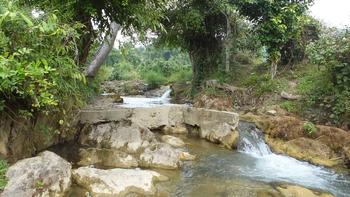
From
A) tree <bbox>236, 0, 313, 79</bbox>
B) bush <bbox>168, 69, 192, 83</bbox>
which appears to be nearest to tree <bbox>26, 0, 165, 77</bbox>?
tree <bbox>236, 0, 313, 79</bbox>

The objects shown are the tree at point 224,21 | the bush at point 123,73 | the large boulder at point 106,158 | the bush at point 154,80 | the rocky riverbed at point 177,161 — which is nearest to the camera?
the rocky riverbed at point 177,161

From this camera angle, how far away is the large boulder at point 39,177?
3.96m

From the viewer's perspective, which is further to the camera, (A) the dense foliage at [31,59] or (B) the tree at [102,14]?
(B) the tree at [102,14]

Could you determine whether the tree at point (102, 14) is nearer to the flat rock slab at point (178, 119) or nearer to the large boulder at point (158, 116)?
the flat rock slab at point (178, 119)

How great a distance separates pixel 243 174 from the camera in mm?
6176

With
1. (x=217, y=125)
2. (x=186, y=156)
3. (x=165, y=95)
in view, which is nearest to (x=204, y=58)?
(x=165, y=95)

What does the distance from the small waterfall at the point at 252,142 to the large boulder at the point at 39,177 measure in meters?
4.66

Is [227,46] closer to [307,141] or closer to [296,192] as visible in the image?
[307,141]

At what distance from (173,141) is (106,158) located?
7.26 ft

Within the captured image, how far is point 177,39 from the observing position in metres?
15.0

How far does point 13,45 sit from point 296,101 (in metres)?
9.08

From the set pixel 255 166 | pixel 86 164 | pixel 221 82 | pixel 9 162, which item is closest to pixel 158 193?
pixel 86 164

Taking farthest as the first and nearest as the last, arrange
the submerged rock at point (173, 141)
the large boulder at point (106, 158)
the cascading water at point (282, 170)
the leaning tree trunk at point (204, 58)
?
1. the leaning tree trunk at point (204, 58)
2. the submerged rock at point (173, 141)
3. the cascading water at point (282, 170)
4. the large boulder at point (106, 158)

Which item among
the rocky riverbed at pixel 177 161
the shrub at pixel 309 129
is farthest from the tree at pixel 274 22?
the shrub at pixel 309 129
